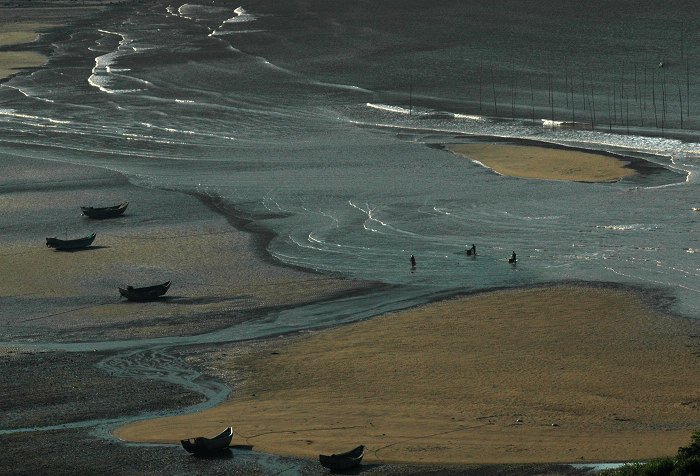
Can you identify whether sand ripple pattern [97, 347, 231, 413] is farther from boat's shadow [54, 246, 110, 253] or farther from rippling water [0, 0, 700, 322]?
boat's shadow [54, 246, 110, 253]

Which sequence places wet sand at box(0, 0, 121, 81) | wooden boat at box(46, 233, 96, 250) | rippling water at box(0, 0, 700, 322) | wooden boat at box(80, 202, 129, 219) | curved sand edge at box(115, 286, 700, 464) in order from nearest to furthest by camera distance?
curved sand edge at box(115, 286, 700, 464), rippling water at box(0, 0, 700, 322), wooden boat at box(46, 233, 96, 250), wooden boat at box(80, 202, 129, 219), wet sand at box(0, 0, 121, 81)

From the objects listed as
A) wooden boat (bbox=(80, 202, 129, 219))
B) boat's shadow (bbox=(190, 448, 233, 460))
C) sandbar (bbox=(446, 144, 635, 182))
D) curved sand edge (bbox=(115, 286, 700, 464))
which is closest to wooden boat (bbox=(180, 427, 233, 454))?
boat's shadow (bbox=(190, 448, 233, 460))

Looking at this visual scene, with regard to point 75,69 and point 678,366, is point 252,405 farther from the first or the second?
point 75,69

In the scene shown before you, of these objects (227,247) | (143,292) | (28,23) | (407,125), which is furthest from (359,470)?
(28,23)

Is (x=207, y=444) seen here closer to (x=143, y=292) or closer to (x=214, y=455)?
(x=214, y=455)

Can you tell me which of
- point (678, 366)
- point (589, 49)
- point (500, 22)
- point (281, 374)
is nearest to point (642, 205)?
point (678, 366)

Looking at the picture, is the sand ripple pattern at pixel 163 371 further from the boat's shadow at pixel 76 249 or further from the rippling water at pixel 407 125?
the boat's shadow at pixel 76 249
